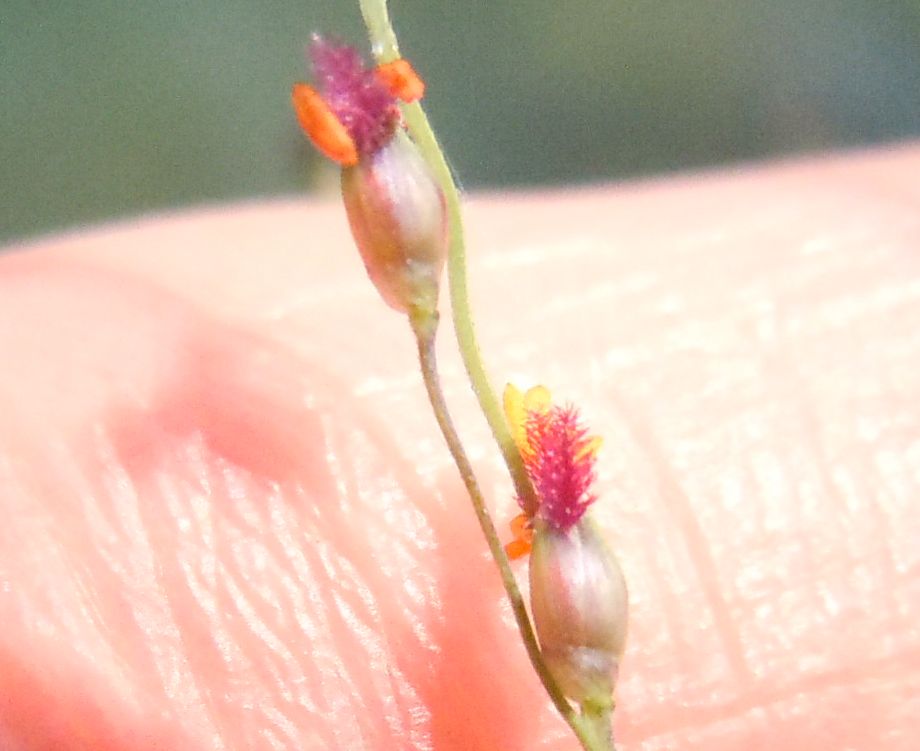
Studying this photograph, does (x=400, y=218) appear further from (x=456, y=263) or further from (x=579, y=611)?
(x=579, y=611)

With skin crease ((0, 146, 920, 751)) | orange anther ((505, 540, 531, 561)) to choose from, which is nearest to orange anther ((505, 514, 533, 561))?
orange anther ((505, 540, 531, 561))

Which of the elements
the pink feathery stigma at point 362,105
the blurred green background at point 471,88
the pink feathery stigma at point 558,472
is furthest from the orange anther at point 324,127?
the blurred green background at point 471,88

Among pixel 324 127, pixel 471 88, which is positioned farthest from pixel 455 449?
pixel 471 88

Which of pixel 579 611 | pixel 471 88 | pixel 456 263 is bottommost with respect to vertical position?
pixel 579 611

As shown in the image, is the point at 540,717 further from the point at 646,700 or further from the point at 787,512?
the point at 787,512

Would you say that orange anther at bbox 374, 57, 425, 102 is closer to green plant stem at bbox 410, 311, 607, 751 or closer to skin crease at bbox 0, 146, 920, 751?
green plant stem at bbox 410, 311, 607, 751

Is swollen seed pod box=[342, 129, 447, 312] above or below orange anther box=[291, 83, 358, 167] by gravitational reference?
below

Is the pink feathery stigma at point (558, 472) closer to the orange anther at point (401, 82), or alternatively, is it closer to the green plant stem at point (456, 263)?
the green plant stem at point (456, 263)
